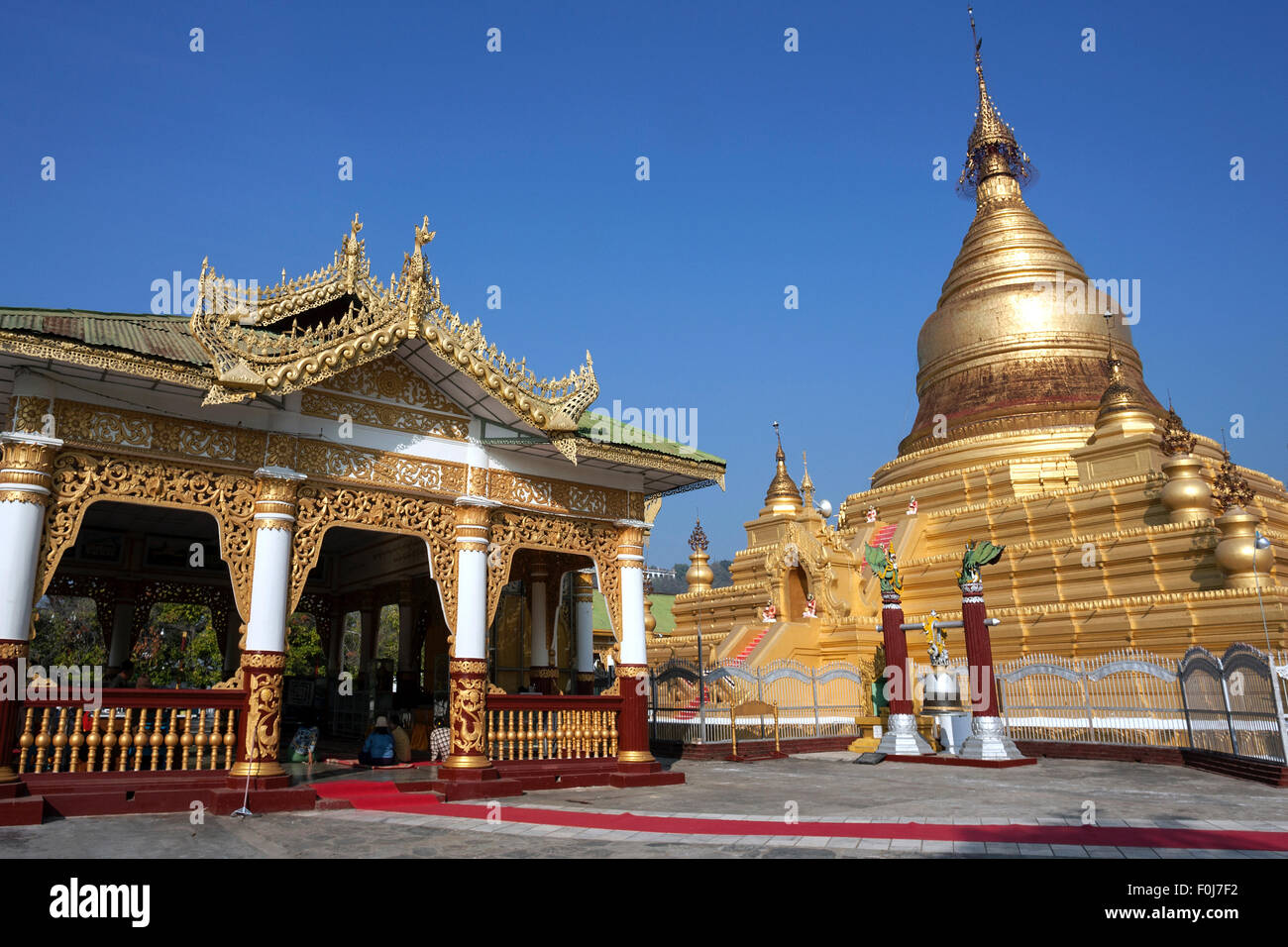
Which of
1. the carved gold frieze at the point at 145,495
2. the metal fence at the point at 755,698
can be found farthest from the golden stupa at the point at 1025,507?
the carved gold frieze at the point at 145,495

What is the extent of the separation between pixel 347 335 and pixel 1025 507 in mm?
22515

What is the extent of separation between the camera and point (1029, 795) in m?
10.9

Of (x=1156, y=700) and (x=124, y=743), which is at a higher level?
(x=124, y=743)

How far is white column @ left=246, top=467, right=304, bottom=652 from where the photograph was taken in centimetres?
1005

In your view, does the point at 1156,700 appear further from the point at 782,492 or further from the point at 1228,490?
the point at 782,492

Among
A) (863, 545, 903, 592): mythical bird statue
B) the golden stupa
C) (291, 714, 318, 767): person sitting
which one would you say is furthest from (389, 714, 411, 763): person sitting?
the golden stupa

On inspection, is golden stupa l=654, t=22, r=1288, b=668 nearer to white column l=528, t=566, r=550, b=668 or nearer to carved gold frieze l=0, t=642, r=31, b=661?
white column l=528, t=566, r=550, b=668

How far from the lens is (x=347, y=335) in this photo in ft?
35.0

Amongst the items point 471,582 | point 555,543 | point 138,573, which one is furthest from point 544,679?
point 138,573

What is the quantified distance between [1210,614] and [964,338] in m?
17.3

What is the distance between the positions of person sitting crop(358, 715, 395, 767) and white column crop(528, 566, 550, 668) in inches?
130

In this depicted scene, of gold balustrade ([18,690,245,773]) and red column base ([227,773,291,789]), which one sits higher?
gold balustrade ([18,690,245,773])
